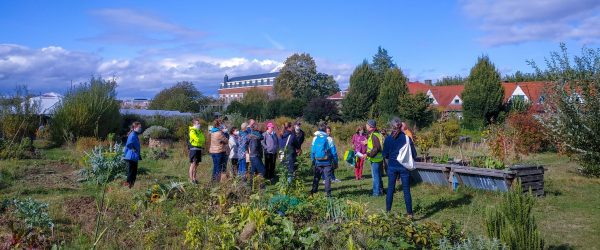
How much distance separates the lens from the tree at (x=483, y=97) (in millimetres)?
37688

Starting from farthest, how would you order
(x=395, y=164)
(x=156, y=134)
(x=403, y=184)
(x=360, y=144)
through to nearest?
(x=156, y=134), (x=360, y=144), (x=395, y=164), (x=403, y=184)

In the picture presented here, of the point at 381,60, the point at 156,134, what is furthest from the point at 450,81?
the point at 156,134

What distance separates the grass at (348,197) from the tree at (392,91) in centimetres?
2711

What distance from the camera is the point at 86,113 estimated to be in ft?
81.1

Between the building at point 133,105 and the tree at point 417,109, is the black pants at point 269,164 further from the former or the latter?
the building at point 133,105

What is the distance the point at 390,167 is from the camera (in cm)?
833

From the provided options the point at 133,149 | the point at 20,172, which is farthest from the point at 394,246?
the point at 20,172

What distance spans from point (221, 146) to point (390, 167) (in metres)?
4.63

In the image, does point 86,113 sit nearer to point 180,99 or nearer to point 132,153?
point 132,153

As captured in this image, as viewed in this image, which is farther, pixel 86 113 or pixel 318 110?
pixel 318 110

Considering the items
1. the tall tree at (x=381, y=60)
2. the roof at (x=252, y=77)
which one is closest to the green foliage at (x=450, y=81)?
the tall tree at (x=381, y=60)

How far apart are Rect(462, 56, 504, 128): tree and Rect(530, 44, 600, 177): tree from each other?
24.7 m


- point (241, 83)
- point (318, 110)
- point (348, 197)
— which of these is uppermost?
point (241, 83)

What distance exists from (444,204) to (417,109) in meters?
30.9
